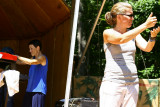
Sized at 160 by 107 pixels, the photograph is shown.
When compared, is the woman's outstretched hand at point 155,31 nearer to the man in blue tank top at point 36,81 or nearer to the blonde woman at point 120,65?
the blonde woman at point 120,65

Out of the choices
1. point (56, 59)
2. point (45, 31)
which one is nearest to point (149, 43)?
point (56, 59)

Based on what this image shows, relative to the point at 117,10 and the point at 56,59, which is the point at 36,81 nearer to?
the point at 56,59

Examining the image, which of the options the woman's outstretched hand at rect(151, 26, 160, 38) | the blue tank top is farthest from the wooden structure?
the woman's outstretched hand at rect(151, 26, 160, 38)

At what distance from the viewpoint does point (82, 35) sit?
9391 mm

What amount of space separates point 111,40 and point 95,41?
757 centimetres

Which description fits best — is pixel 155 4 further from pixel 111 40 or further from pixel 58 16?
pixel 111 40

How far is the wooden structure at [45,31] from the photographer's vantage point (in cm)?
540

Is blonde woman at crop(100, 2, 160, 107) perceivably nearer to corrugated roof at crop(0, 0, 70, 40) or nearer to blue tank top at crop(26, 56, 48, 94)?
blue tank top at crop(26, 56, 48, 94)

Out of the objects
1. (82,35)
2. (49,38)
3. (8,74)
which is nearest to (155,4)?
(82,35)

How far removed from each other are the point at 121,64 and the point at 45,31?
3643 mm

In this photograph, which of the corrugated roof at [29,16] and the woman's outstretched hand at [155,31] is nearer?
the woman's outstretched hand at [155,31]

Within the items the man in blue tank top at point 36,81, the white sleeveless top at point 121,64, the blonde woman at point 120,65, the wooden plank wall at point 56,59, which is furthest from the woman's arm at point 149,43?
the wooden plank wall at point 56,59

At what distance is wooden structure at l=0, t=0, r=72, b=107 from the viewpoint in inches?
213

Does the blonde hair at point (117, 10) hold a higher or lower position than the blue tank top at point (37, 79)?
higher
